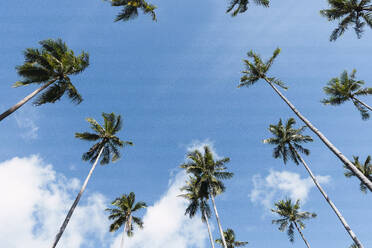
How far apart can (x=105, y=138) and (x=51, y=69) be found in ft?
29.7

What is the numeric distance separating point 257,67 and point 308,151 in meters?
12.6

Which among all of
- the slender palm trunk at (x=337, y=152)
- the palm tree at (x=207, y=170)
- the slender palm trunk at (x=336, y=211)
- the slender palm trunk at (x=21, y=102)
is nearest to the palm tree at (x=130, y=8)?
the slender palm trunk at (x=21, y=102)

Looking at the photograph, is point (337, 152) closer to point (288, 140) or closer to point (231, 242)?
point (288, 140)

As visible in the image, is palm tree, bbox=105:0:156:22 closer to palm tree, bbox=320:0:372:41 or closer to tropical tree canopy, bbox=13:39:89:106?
tropical tree canopy, bbox=13:39:89:106

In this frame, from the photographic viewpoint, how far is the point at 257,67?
19219 mm

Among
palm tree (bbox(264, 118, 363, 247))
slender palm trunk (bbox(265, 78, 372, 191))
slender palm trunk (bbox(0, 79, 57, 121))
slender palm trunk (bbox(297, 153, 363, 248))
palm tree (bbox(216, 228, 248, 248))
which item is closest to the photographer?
slender palm trunk (bbox(0, 79, 57, 121))

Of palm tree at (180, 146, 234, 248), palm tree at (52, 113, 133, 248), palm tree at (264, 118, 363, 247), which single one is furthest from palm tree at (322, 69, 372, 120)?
palm tree at (52, 113, 133, 248)

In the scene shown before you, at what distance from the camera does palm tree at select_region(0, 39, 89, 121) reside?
12.5 meters

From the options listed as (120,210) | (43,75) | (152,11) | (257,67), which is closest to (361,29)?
(257,67)

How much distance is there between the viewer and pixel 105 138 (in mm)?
20328

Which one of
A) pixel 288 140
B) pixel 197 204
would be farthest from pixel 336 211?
pixel 197 204

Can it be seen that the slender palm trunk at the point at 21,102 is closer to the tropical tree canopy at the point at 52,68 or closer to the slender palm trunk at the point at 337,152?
the tropical tree canopy at the point at 52,68

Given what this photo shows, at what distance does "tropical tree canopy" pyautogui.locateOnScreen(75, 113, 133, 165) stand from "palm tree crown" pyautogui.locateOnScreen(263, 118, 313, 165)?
18347 mm

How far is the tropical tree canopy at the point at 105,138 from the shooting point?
19.6 m
